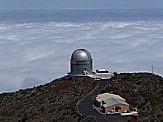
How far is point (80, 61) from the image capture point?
47.7m

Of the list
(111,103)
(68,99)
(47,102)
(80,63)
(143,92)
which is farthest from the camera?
(80,63)

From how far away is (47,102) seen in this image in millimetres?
40219

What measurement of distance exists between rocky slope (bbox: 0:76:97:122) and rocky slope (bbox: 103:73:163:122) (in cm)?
269

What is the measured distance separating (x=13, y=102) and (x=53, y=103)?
540cm

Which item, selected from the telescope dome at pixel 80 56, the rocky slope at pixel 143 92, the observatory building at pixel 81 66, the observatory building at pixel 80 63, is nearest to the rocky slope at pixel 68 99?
the rocky slope at pixel 143 92

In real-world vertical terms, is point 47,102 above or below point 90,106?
above

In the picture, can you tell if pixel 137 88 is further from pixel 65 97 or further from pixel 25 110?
pixel 25 110

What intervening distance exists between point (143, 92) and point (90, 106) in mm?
4400

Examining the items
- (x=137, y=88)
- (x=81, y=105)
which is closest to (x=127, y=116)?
(x=81, y=105)

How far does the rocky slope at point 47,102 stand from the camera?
35406mm

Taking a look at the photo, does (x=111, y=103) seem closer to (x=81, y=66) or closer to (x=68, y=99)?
(x=68, y=99)

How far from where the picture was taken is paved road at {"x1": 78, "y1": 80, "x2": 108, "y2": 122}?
33181 millimetres

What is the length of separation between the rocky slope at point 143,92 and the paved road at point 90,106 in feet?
2.81

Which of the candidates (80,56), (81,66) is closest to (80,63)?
(81,66)
